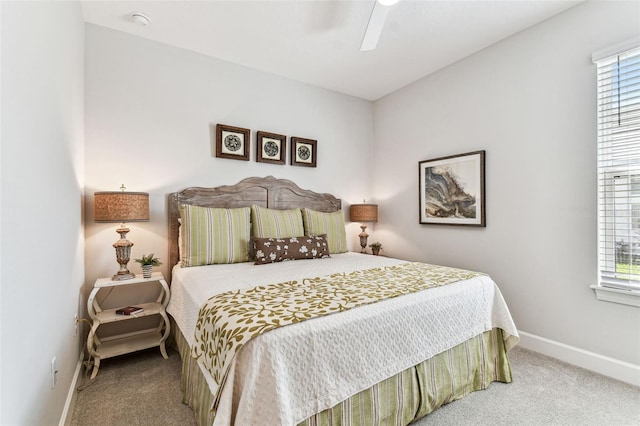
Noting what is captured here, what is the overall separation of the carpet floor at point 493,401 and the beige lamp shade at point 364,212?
6.73 feet

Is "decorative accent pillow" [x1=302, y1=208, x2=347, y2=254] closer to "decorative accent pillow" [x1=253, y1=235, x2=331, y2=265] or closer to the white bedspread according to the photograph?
"decorative accent pillow" [x1=253, y1=235, x2=331, y2=265]

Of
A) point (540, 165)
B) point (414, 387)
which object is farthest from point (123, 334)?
point (540, 165)

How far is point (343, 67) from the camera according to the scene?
325 cm

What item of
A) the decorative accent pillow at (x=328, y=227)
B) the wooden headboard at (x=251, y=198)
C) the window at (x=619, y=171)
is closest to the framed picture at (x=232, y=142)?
the wooden headboard at (x=251, y=198)

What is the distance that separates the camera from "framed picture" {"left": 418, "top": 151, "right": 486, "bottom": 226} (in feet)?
9.70

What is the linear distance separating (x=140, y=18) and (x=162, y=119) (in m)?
0.79

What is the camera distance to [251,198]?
3207 millimetres

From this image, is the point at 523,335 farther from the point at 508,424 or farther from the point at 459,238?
the point at 508,424

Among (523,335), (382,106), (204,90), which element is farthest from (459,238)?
(204,90)

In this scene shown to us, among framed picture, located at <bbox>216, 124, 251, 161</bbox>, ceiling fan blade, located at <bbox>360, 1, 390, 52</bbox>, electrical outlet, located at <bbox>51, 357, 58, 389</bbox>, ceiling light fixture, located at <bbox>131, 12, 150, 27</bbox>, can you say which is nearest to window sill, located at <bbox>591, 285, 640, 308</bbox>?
ceiling fan blade, located at <bbox>360, 1, 390, 52</bbox>

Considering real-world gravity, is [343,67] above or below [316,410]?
above

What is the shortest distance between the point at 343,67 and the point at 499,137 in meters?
1.74

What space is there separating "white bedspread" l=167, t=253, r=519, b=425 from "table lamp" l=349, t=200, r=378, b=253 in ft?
5.55

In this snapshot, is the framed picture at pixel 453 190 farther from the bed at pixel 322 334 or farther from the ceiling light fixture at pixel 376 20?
the ceiling light fixture at pixel 376 20
